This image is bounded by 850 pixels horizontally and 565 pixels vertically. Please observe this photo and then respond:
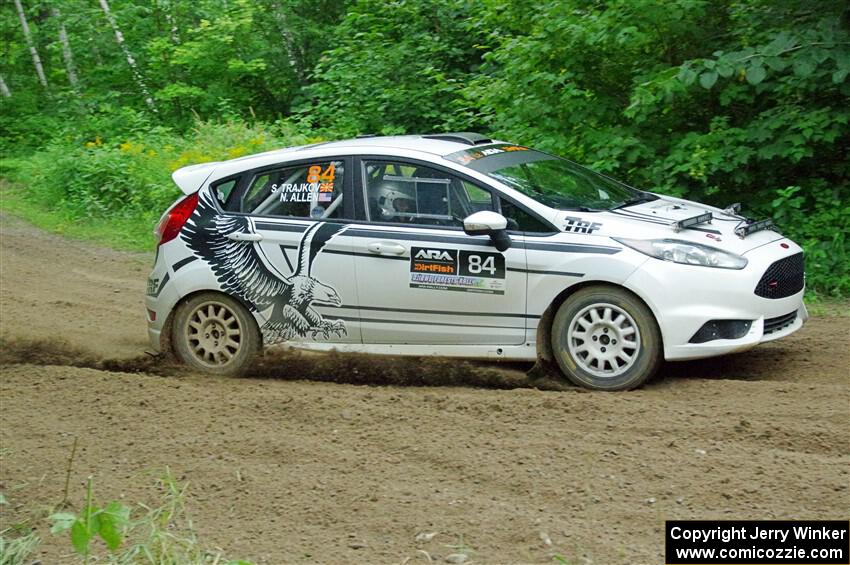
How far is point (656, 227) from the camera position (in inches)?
288

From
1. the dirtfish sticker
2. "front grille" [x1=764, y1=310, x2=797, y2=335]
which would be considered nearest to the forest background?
"front grille" [x1=764, y1=310, x2=797, y2=335]

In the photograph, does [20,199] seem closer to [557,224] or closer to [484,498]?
[557,224]

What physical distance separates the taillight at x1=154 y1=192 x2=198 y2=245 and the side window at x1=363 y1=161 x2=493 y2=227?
146cm

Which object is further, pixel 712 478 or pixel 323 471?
pixel 323 471

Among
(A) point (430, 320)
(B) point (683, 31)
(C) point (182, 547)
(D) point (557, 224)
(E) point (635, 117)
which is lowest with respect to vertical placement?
(C) point (182, 547)

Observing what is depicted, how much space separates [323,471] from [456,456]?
73 centimetres

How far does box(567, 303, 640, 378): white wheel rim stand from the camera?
7125 mm

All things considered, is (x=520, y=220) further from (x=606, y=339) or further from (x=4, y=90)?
(x=4, y=90)

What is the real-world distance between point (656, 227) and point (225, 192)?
326 centimetres

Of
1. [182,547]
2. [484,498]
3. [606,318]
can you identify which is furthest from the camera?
[606,318]

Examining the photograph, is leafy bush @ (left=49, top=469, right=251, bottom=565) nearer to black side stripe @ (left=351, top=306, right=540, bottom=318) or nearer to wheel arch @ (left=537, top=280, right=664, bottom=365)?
black side stripe @ (left=351, top=306, right=540, bottom=318)

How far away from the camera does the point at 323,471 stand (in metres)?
5.98

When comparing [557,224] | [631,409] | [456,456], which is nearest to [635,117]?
[557,224]

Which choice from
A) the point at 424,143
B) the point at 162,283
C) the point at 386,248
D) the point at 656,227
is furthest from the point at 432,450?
the point at 162,283
